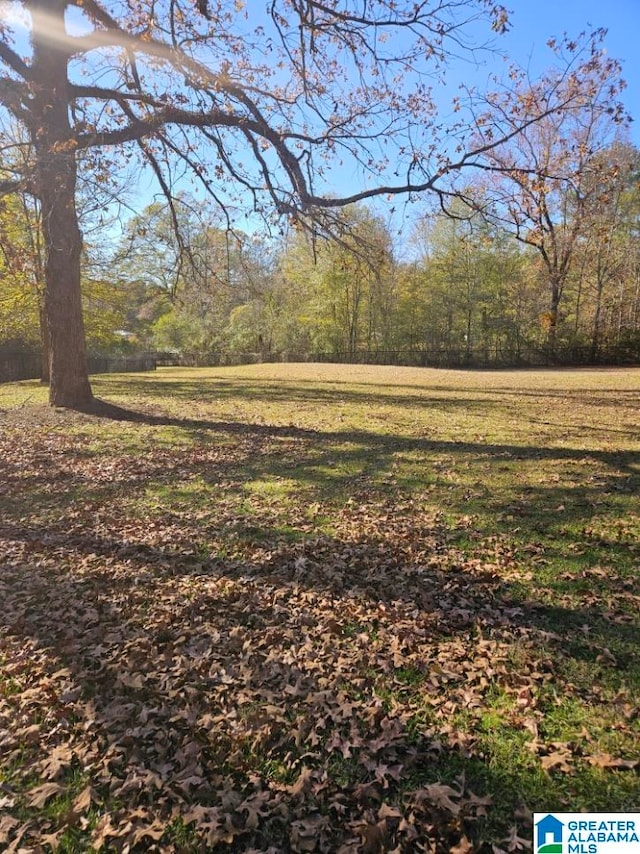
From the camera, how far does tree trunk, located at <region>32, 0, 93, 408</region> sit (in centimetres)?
833

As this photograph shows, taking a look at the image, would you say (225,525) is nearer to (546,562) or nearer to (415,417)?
(546,562)

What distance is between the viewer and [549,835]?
215cm

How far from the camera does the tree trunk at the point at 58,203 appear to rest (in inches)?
328

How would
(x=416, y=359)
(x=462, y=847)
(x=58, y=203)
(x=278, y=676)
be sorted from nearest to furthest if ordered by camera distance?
1. (x=462, y=847)
2. (x=278, y=676)
3. (x=58, y=203)
4. (x=416, y=359)

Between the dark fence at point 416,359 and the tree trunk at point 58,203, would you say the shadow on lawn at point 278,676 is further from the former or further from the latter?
the dark fence at point 416,359

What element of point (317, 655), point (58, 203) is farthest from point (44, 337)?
point (317, 655)

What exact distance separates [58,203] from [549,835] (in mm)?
10839

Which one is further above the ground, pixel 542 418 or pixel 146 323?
pixel 146 323

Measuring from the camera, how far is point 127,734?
2.72 meters

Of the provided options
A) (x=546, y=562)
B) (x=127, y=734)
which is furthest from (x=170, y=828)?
(x=546, y=562)

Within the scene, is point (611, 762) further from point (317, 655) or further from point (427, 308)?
point (427, 308)

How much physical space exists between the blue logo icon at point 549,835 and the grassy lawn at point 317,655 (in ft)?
0.24

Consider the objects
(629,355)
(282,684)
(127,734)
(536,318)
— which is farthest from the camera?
(536,318)

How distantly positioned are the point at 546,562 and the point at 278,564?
233cm
